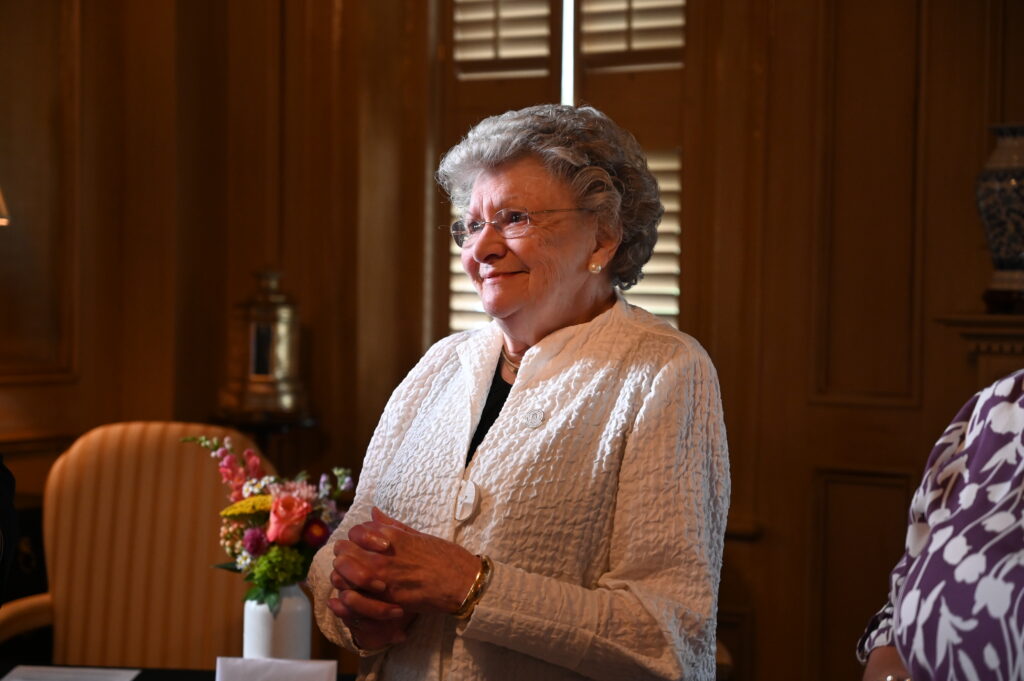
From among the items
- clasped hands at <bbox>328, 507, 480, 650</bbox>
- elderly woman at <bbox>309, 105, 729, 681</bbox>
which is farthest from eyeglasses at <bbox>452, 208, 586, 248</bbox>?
clasped hands at <bbox>328, 507, 480, 650</bbox>

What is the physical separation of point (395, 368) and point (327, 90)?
2.80 ft

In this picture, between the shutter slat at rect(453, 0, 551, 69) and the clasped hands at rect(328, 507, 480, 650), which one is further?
the shutter slat at rect(453, 0, 551, 69)

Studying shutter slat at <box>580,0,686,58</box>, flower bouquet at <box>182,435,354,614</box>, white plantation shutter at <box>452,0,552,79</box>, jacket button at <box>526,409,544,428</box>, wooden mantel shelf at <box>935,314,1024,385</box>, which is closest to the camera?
jacket button at <box>526,409,544,428</box>

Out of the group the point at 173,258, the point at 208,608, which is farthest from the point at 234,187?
the point at 208,608

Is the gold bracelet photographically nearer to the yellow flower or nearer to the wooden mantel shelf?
the yellow flower

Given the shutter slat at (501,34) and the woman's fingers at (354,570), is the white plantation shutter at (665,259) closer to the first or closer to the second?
the shutter slat at (501,34)

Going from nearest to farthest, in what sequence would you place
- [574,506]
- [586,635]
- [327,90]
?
[586,635] < [574,506] < [327,90]

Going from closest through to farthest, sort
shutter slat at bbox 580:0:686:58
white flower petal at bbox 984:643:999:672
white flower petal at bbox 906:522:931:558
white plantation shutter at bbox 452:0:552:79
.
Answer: white flower petal at bbox 984:643:999:672
white flower petal at bbox 906:522:931:558
shutter slat at bbox 580:0:686:58
white plantation shutter at bbox 452:0:552:79

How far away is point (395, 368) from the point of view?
10.5 feet

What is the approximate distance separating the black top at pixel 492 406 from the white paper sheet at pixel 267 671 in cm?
39

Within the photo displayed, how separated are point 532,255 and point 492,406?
259 mm

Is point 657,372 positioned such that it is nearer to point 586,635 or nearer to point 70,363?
point 586,635

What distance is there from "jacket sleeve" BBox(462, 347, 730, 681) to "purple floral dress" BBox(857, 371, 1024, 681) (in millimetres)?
276

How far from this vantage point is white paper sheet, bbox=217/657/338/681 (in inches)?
60.2
